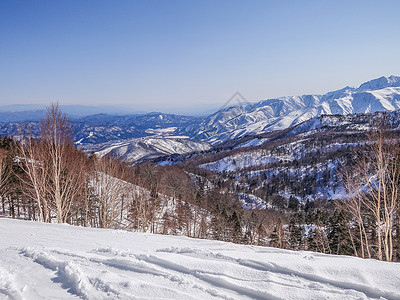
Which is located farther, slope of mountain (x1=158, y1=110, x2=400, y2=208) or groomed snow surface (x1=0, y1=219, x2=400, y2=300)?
slope of mountain (x1=158, y1=110, x2=400, y2=208)

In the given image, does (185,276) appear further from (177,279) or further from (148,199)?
(148,199)

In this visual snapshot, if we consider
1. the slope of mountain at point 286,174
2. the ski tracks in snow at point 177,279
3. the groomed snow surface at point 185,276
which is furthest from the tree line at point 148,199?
the slope of mountain at point 286,174

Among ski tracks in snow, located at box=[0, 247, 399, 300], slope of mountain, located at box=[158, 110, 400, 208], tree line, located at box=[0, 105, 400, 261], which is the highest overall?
ski tracks in snow, located at box=[0, 247, 399, 300]

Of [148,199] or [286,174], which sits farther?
[286,174]

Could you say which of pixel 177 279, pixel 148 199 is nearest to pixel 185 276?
pixel 177 279

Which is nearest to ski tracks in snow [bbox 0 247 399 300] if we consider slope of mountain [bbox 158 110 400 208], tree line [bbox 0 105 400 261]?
tree line [bbox 0 105 400 261]

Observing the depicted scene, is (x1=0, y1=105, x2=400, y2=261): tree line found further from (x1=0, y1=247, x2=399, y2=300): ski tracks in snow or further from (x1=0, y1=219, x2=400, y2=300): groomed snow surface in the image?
(x1=0, y1=247, x2=399, y2=300): ski tracks in snow

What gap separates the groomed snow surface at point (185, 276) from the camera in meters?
3.97

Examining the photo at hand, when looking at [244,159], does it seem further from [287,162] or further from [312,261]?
[312,261]

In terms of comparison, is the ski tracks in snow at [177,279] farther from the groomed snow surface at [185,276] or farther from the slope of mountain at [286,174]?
the slope of mountain at [286,174]

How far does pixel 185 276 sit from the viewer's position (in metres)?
4.57

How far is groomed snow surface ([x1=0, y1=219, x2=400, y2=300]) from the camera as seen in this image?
3.97m

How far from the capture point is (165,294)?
3939 millimetres

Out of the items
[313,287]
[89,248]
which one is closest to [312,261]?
[313,287]
